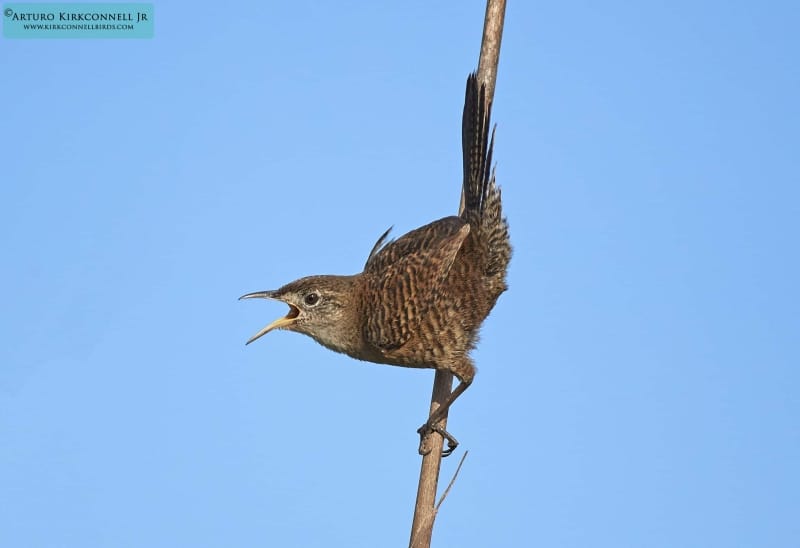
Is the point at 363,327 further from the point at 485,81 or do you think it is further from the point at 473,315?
the point at 485,81

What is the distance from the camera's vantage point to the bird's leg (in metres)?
4.86

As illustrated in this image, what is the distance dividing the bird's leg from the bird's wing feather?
1.37 feet

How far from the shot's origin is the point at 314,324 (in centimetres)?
547

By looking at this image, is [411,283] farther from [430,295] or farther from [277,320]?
[277,320]

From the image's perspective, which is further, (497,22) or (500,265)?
(500,265)

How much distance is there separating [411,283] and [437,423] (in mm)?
844

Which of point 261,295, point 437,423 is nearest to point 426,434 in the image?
point 437,423

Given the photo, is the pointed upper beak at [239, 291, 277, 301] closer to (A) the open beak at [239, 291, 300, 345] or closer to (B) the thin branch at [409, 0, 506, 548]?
(A) the open beak at [239, 291, 300, 345]

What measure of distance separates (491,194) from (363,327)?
1101 mm

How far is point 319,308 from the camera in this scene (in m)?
5.45

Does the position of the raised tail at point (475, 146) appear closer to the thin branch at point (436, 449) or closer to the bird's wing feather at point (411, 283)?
the thin branch at point (436, 449)

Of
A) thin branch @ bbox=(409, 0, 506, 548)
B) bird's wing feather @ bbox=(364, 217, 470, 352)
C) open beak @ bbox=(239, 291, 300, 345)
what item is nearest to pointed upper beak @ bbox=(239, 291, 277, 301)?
open beak @ bbox=(239, 291, 300, 345)

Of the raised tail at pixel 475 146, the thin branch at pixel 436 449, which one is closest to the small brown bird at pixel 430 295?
the raised tail at pixel 475 146

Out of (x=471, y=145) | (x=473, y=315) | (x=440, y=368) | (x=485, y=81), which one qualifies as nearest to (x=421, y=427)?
(x=440, y=368)
